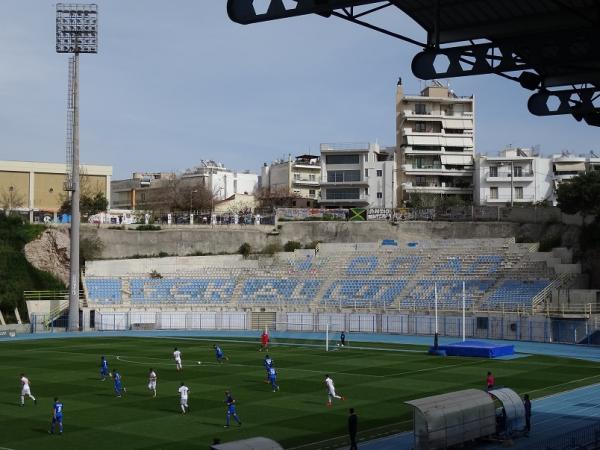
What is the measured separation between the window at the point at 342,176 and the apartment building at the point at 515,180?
17521 millimetres

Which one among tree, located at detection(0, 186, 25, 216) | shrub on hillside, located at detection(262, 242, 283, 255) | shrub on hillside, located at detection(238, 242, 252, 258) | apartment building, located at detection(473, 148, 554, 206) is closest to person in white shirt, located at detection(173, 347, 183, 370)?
shrub on hillside, located at detection(262, 242, 283, 255)

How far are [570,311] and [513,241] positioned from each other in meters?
16.6

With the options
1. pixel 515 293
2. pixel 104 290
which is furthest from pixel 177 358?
pixel 104 290

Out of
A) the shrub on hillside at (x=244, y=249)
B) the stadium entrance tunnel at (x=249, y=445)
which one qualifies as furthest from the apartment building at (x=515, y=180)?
the stadium entrance tunnel at (x=249, y=445)

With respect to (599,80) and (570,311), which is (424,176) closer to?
(570,311)

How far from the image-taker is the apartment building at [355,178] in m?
120

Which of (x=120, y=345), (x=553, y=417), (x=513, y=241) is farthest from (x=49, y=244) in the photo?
(x=553, y=417)

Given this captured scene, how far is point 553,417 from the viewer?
33.7m

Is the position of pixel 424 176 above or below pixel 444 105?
below

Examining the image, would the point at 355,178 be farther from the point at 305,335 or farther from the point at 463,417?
the point at 463,417

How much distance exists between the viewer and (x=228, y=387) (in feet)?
139

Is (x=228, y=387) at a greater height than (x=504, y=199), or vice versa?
(x=504, y=199)

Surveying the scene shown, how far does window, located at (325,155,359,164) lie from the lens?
400ft

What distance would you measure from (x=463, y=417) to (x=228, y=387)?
17638 mm
